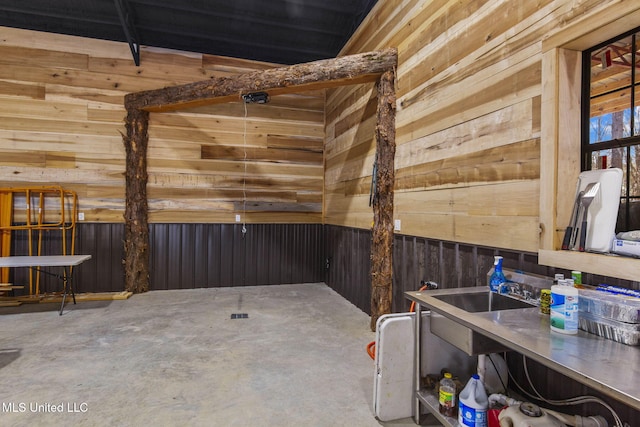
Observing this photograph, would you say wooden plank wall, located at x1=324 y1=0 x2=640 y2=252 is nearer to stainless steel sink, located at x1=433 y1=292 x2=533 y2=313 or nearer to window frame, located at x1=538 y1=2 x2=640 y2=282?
window frame, located at x1=538 y1=2 x2=640 y2=282

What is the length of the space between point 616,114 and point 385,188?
205cm

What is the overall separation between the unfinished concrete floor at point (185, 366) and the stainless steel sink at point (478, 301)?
802 millimetres

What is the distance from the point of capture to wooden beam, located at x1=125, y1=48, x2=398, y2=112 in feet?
12.1

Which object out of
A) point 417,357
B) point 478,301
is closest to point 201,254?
point 417,357

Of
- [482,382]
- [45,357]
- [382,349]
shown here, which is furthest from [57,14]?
[482,382]

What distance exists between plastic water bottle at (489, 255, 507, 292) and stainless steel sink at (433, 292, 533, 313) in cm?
4

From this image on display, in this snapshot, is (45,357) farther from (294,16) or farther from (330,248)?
(294,16)

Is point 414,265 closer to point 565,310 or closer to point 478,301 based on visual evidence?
point 478,301

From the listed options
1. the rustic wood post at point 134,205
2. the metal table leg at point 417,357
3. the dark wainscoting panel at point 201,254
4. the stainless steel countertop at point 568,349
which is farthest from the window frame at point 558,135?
the rustic wood post at point 134,205

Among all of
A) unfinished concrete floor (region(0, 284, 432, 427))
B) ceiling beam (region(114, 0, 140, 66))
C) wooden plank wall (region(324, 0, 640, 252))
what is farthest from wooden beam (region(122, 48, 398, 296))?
unfinished concrete floor (region(0, 284, 432, 427))

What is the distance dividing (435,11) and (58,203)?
5.62m

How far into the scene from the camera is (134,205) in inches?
209

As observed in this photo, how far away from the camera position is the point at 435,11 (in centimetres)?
297

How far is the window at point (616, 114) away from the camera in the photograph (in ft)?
5.54
